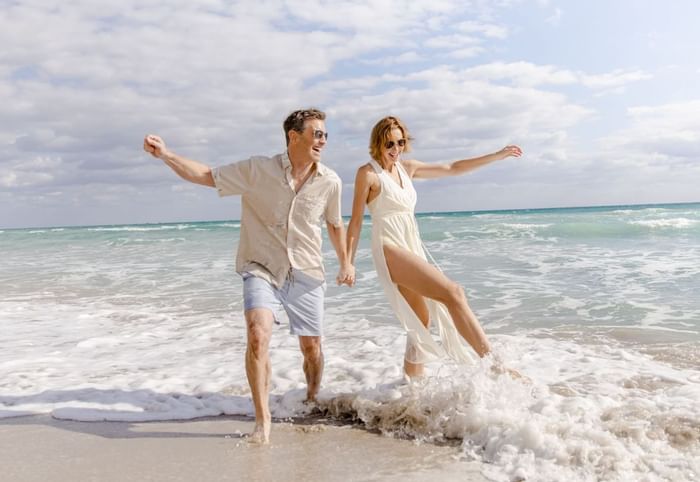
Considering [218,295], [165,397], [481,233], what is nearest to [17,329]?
[218,295]

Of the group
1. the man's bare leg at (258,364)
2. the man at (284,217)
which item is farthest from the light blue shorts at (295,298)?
the man's bare leg at (258,364)

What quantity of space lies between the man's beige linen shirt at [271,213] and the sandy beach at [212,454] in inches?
41.2

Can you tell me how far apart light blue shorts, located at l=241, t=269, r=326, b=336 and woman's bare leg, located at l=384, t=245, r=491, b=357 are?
56 cm

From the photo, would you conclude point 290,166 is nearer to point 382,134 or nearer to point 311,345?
point 382,134

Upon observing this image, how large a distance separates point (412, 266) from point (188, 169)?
5.42 feet

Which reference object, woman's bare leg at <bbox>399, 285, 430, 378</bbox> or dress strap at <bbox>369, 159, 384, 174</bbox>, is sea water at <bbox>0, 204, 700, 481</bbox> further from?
dress strap at <bbox>369, 159, 384, 174</bbox>

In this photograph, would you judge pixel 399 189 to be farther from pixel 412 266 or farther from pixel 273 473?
pixel 273 473

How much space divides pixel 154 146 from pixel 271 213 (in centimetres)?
84

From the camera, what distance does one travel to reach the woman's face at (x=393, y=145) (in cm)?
470

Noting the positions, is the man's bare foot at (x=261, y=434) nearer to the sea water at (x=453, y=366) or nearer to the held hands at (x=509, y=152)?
the sea water at (x=453, y=366)

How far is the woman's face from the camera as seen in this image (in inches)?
185

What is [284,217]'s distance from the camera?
13.7ft

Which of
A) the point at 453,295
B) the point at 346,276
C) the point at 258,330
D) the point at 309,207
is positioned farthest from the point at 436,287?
the point at 258,330

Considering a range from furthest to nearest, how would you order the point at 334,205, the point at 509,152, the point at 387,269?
the point at 509,152
the point at 387,269
the point at 334,205
